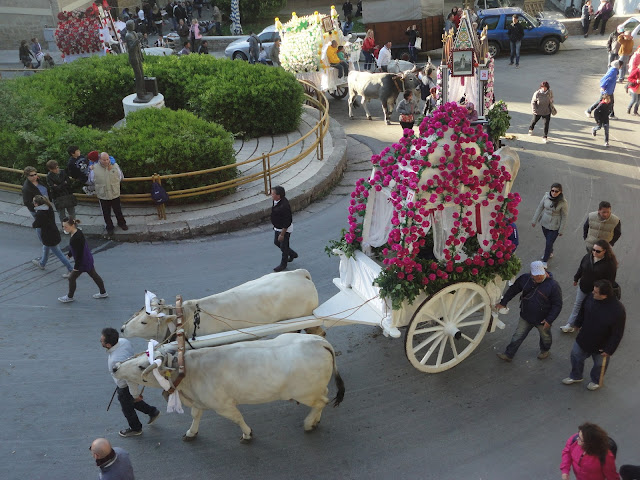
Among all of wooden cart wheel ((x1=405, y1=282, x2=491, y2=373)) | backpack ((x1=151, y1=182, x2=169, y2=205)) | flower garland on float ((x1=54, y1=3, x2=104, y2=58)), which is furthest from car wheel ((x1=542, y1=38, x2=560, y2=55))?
wooden cart wheel ((x1=405, y1=282, x2=491, y2=373))

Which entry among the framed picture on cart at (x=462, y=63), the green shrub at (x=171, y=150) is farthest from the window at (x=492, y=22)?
the green shrub at (x=171, y=150)

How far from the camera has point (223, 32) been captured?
2898 centimetres

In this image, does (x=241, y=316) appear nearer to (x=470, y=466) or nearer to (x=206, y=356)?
(x=206, y=356)

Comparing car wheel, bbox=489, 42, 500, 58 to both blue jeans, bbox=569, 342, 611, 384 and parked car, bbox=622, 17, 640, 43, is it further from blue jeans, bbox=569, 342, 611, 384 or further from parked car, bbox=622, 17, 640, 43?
blue jeans, bbox=569, 342, 611, 384

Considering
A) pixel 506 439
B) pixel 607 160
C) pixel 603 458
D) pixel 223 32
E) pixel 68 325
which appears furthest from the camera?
pixel 223 32

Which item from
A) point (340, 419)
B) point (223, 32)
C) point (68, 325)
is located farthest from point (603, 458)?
point (223, 32)

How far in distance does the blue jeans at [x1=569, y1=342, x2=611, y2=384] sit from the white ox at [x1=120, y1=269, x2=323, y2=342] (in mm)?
2912

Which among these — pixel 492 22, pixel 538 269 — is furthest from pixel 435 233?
pixel 492 22

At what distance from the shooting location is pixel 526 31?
71.3 ft

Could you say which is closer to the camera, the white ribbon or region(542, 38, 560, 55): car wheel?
the white ribbon

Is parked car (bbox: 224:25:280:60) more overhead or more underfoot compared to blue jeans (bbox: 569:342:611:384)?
more overhead

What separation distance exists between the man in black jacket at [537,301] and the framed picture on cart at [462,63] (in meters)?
7.18

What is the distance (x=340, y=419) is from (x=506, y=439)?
1.76 meters

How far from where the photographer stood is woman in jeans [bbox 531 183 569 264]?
9242mm
